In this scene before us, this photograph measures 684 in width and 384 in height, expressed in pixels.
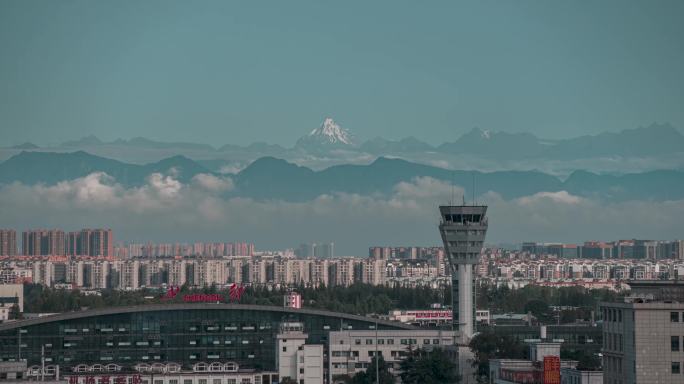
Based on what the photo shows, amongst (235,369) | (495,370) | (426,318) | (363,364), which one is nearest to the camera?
(495,370)

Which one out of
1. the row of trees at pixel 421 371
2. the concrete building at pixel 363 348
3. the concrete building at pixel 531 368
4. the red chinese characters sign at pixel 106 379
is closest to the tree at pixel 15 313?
the concrete building at pixel 363 348

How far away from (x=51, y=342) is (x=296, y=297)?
5343 centimetres

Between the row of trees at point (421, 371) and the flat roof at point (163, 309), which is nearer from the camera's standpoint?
the row of trees at point (421, 371)

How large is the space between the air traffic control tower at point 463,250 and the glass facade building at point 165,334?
5863 mm

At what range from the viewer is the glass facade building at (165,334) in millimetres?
129625

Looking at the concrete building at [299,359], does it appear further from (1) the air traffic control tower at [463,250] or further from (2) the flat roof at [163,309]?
(1) the air traffic control tower at [463,250]

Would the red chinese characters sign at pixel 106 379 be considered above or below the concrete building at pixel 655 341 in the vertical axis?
below

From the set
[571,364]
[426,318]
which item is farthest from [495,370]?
[426,318]

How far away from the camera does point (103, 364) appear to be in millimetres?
127188

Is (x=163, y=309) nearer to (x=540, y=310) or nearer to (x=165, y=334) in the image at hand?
(x=165, y=334)

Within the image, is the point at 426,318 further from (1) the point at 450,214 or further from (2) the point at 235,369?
(2) the point at 235,369

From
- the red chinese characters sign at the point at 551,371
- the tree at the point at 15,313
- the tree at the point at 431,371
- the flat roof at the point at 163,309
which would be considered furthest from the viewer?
the tree at the point at 15,313

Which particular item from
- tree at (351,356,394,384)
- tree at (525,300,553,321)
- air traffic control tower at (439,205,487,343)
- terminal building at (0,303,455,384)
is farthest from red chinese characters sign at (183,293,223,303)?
tree at (525,300,553,321)

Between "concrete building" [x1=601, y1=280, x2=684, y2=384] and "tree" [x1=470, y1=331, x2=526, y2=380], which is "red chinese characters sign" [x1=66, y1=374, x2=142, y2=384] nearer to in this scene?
"tree" [x1=470, y1=331, x2=526, y2=380]
